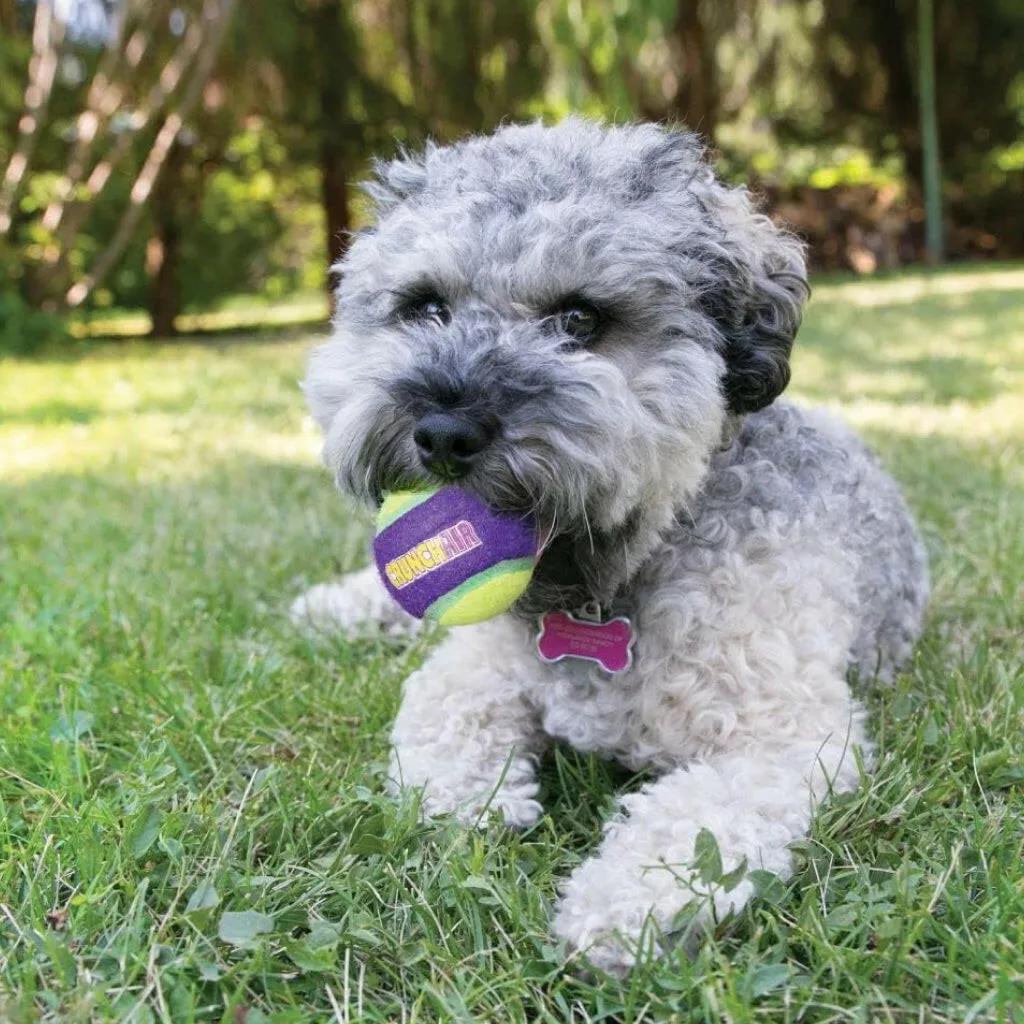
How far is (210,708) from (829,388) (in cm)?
637

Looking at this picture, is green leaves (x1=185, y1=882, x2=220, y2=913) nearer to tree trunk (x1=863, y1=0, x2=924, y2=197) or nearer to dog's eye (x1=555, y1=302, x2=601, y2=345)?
dog's eye (x1=555, y1=302, x2=601, y2=345)

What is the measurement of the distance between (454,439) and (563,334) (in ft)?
1.37

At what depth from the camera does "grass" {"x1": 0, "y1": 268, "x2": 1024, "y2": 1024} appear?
181cm

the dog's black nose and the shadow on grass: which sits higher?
the dog's black nose

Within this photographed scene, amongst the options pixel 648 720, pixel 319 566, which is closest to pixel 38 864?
pixel 648 720

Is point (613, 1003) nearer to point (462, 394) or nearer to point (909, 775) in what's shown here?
point (909, 775)

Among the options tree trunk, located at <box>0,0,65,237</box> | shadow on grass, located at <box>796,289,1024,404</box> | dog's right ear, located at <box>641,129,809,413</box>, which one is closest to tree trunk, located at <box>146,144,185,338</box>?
tree trunk, located at <box>0,0,65,237</box>

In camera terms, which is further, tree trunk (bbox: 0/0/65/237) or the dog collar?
tree trunk (bbox: 0/0/65/237)

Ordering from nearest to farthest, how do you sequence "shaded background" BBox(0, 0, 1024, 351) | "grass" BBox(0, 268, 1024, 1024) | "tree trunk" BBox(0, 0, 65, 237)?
1. "grass" BBox(0, 268, 1024, 1024)
2. "tree trunk" BBox(0, 0, 65, 237)
3. "shaded background" BBox(0, 0, 1024, 351)

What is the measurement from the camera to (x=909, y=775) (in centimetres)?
241

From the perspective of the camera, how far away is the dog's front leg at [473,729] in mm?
2492

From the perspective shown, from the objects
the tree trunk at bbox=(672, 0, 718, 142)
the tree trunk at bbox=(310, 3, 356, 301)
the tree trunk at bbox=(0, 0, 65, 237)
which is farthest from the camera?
the tree trunk at bbox=(672, 0, 718, 142)

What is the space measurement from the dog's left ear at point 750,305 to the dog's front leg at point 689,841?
831 millimetres

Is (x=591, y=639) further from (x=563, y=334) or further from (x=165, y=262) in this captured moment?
(x=165, y=262)
